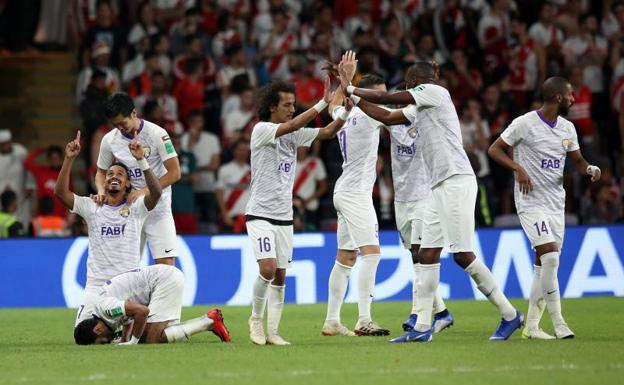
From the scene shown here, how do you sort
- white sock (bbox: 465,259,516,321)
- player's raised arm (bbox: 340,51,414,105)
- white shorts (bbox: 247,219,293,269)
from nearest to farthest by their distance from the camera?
player's raised arm (bbox: 340,51,414,105)
white sock (bbox: 465,259,516,321)
white shorts (bbox: 247,219,293,269)

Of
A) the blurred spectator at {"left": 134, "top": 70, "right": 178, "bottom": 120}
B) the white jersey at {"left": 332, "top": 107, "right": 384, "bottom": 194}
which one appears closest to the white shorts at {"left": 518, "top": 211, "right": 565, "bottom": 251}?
the white jersey at {"left": 332, "top": 107, "right": 384, "bottom": 194}

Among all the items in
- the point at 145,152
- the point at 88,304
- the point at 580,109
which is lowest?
the point at 88,304

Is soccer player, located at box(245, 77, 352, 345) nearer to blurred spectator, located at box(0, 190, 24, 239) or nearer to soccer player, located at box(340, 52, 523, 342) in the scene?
soccer player, located at box(340, 52, 523, 342)

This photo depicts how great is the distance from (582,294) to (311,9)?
29.0 ft

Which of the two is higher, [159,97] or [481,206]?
[159,97]

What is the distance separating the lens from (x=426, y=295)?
40.5 feet

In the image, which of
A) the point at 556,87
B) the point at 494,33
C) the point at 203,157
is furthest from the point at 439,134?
the point at 494,33

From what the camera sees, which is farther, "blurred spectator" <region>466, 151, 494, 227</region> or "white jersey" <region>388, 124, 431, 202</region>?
"blurred spectator" <region>466, 151, 494, 227</region>

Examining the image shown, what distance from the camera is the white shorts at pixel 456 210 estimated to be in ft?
39.7

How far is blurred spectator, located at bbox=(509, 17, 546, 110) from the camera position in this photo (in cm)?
2367

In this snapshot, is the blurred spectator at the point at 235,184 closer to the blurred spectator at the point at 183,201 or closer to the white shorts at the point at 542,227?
the blurred spectator at the point at 183,201

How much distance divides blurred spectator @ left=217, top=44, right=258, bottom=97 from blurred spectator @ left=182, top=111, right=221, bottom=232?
1145mm

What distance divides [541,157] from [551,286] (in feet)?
3.97

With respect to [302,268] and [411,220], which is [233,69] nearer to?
[302,268]
